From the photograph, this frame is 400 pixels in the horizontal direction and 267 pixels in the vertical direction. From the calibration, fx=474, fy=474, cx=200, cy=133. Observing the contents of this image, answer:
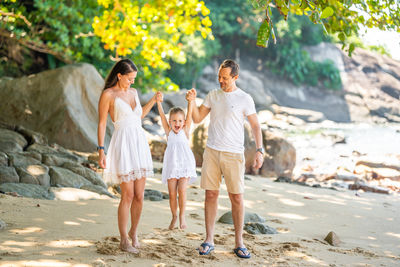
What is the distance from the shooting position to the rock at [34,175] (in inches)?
244

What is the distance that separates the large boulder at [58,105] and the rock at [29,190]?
3389mm

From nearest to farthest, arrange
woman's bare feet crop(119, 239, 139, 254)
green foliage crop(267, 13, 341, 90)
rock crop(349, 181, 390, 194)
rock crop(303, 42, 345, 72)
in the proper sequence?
woman's bare feet crop(119, 239, 139, 254) < rock crop(349, 181, 390, 194) < green foliage crop(267, 13, 341, 90) < rock crop(303, 42, 345, 72)

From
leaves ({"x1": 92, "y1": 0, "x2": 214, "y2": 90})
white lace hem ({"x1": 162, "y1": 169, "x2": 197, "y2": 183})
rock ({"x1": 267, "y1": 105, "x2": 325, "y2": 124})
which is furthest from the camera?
rock ({"x1": 267, "y1": 105, "x2": 325, "y2": 124})

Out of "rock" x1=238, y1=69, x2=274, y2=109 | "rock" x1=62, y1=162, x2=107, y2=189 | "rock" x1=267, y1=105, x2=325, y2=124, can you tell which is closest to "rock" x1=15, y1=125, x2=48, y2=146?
"rock" x1=62, y1=162, x2=107, y2=189

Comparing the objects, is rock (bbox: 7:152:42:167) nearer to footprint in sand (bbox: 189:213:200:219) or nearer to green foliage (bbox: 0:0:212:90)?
footprint in sand (bbox: 189:213:200:219)

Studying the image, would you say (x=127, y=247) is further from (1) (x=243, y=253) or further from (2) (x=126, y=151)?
(1) (x=243, y=253)

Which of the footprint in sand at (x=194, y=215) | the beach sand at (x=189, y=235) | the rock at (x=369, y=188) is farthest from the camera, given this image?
the rock at (x=369, y=188)

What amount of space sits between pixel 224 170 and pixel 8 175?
11.0ft

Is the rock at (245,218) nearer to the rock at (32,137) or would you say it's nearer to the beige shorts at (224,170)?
the beige shorts at (224,170)

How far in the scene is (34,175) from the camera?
20.6 feet

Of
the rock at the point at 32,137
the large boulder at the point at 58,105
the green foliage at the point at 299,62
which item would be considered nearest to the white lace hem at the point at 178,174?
the rock at the point at 32,137

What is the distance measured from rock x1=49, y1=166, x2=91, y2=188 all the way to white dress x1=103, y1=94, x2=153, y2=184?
2.78m

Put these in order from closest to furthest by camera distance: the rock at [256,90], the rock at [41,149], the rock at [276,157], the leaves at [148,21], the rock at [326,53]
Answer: the rock at [41,149] < the leaves at [148,21] < the rock at [276,157] < the rock at [256,90] < the rock at [326,53]

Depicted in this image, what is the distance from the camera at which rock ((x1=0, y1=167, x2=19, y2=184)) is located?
6027 mm
